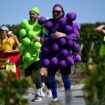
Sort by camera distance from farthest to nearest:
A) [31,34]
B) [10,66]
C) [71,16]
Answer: [10,66]
[31,34]
[71,16]

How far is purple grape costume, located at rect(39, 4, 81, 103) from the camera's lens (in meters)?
8.91

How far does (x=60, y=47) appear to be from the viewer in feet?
29.3

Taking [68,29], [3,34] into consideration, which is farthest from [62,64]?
[3,34]

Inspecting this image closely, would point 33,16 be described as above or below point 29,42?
above

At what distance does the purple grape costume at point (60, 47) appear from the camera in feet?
29.2

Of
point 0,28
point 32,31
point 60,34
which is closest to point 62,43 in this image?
point 60,34

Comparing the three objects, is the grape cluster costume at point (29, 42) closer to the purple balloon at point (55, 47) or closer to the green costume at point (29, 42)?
the green costume at point (29, 42)

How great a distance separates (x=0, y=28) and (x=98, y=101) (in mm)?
7652

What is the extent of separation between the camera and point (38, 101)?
33.4ft

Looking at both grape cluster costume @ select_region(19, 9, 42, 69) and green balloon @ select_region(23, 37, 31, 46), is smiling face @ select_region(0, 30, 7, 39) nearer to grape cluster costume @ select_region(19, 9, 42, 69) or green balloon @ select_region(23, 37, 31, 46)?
grape cluster costume @ select_region(19, 9, 42, 69)

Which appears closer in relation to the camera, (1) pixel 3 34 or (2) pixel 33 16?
(2) pixel 33 16

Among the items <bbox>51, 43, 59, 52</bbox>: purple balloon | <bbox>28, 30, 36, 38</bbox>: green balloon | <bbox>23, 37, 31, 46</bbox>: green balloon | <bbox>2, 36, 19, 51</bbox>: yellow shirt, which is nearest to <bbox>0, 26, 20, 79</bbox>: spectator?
<bbox>2, 36, 19, 51</bbox>: yellow shirt

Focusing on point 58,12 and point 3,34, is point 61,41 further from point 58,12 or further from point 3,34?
point 3,34

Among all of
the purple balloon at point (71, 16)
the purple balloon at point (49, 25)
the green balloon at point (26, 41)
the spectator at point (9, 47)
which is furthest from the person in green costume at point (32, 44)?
the purple balloon at point (71, 16)
